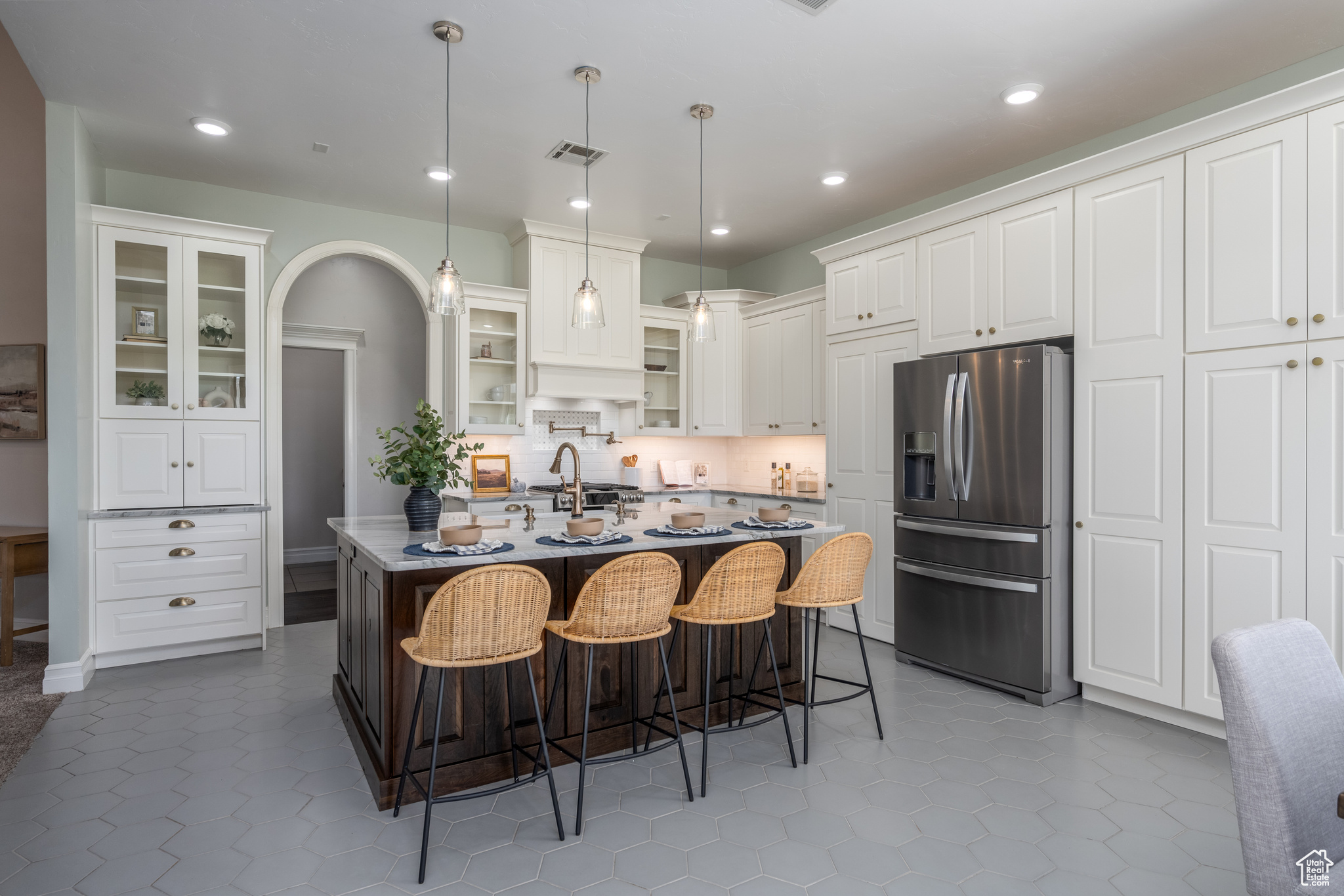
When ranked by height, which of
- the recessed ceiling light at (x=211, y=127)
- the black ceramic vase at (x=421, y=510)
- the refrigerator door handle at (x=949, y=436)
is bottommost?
the black ceramic vase at (x=421, y=510)

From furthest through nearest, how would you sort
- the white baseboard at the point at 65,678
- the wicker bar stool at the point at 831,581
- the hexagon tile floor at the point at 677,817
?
1. the white baseboard at the point at 65,678
2. the wicker bar stool at the point at 831,581
3. the hexagon tile floor at the point at 677,817

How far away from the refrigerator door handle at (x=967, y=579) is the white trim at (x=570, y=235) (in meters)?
3.26

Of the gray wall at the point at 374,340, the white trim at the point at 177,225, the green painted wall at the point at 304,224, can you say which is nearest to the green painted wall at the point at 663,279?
the green painted wall at the point at 304,224

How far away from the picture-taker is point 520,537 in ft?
9.78

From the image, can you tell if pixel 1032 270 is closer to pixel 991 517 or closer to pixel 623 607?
pixel 991 517

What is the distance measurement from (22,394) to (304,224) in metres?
2.05

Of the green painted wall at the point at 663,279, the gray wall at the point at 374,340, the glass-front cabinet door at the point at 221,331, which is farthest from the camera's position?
the gray wall at the point at 374,340

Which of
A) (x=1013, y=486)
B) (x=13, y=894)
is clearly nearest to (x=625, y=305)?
(x=1013, y=486)

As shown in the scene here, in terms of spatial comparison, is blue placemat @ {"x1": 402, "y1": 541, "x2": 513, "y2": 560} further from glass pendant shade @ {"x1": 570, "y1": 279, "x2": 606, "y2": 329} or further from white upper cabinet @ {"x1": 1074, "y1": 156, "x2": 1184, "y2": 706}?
white upper cabinet @ {"x1": 1074, "y1": 156, "x2": 1184, "y2": 706}

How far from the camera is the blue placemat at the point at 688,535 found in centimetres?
302

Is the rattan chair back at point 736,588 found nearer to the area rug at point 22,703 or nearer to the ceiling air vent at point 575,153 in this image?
the ceiling air vent at point 575,153

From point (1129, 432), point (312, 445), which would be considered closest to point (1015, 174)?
point (1129, 432)

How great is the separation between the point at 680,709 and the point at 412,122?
323cm

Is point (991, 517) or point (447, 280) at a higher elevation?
point (447, 280)
